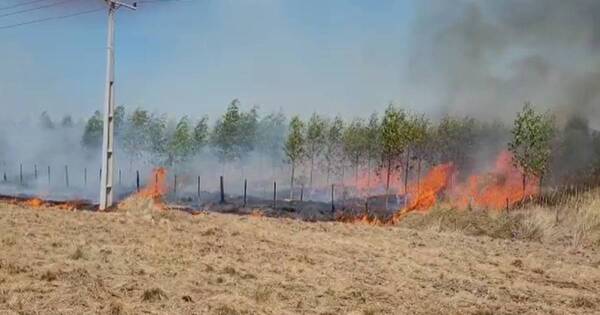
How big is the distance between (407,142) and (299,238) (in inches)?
1638

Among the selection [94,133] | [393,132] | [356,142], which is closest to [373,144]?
[356,142]

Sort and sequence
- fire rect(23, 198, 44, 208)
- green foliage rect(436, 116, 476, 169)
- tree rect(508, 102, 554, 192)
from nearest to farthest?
fire rect(23, 198, 44, 208), tree rect(508, 102, 554, 192), green foliage rect(436, 116, 476, 169)

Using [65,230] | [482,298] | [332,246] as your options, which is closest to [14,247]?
[65,230]

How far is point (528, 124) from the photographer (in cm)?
4706

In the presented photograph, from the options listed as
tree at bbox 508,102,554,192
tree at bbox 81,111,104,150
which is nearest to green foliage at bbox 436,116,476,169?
tree at bbox 508,102,554,192

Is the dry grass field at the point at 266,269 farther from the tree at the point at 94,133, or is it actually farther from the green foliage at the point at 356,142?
the tree at the point at 94,133

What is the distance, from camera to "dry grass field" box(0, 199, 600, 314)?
8.69m

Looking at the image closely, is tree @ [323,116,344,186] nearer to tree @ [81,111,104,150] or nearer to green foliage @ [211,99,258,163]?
green foliage @ [211,99,258,163]

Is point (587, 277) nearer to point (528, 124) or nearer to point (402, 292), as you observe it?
point (402, 292)

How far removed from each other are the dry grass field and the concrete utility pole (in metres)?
4.50

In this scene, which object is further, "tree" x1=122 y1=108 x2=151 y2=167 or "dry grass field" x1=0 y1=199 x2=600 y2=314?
"tree" x1=122 y1=108 x2=151 y2=167

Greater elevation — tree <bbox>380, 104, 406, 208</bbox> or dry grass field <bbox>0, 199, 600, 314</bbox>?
tree <bbox>380, 104, 406, 208</bbox>

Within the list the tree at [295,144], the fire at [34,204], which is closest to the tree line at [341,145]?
the tree at [295,144]

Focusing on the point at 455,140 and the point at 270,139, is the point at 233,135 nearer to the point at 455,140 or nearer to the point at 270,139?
the point at 270,139
